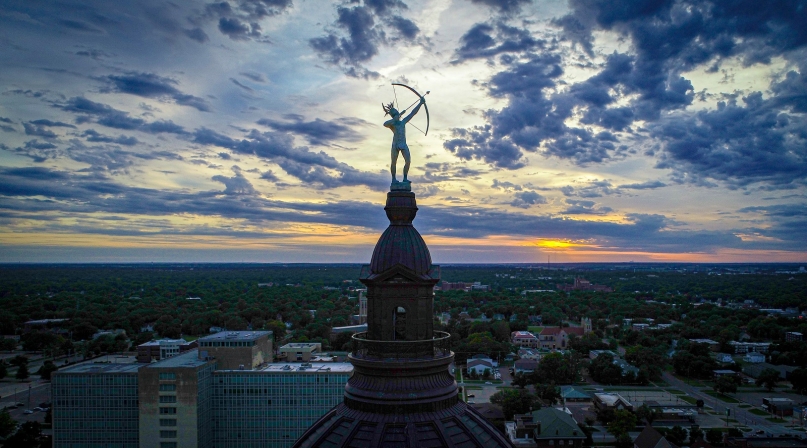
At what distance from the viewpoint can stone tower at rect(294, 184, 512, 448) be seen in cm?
1494

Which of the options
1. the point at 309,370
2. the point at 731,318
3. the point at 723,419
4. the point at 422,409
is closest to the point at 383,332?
Answer: the point at 422,409

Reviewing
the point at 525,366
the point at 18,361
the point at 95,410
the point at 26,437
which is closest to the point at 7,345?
the point at 18,361

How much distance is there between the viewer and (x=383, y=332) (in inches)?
617

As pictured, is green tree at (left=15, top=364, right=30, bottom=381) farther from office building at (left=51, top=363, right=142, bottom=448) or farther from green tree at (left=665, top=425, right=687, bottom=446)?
green tree at (left=665, top=425, right=687, bottom=446)

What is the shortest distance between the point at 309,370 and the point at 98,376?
2354cm

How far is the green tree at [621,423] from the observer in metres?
69.6

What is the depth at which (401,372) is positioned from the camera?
15352mm

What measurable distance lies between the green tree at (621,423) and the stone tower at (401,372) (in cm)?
6118

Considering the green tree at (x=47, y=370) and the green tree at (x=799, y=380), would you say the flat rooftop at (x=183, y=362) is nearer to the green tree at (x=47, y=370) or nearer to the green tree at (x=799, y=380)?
the green tree at (x=47, y=370)

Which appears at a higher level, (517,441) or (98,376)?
(98,376)

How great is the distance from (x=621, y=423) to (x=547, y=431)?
10172mm

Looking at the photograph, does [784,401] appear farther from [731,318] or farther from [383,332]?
[383,332]

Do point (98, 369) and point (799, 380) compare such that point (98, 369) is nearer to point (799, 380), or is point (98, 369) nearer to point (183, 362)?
point (183, 362)

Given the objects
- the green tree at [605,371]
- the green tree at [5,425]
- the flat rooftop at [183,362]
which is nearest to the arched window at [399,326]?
the flat rooftop at [183,362]
